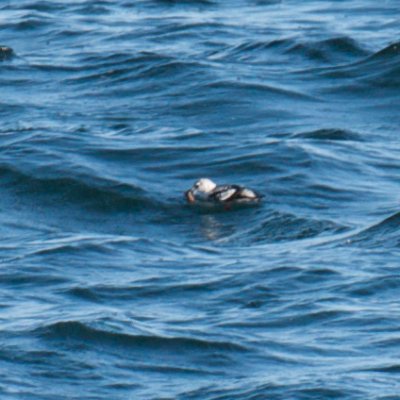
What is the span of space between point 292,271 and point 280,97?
26.3 feet

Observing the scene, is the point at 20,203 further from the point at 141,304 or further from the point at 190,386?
the point at 190,386

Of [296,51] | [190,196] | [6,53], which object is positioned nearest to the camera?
[190,196]

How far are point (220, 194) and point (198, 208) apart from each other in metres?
0.35

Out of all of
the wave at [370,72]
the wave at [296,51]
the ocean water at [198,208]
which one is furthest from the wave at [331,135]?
the wave at [296,51]

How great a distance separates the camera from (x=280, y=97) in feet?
72.3

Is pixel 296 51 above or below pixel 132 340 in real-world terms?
below

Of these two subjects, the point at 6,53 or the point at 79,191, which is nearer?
the point at 79,191

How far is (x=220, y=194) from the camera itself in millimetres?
16625

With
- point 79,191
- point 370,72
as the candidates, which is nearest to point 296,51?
point 370,72

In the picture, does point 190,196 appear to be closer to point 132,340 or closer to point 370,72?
point 132,340

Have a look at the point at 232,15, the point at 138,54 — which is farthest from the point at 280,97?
the point at 232,15

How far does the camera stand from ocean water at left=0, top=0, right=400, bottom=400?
11797 mm

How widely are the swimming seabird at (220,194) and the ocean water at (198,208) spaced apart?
0.52ft

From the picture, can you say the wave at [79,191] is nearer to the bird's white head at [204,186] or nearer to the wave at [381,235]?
the bird's white head at [204,186]
